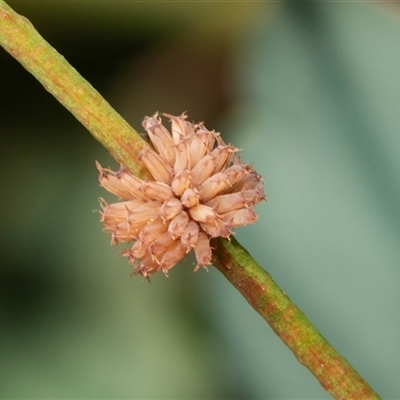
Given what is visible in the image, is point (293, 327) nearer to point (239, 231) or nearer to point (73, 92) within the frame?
point (73, 92)

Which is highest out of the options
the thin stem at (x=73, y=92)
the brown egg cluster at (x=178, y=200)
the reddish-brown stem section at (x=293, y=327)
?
the thin stem at (x=73, y=92)

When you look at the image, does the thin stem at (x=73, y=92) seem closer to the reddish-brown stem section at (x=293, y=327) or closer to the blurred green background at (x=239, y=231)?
the reddish-brown stem section at (x=293, y=327)

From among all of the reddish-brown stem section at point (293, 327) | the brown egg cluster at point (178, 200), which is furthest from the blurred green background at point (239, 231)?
the brown egg cluster at point (178, 200)

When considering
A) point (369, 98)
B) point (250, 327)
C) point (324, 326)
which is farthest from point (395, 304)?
point (369, 98)

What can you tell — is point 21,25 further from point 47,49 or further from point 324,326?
point 324,326

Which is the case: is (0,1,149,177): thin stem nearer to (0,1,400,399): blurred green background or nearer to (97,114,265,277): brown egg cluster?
(97,114,265,277): brown egg cluster

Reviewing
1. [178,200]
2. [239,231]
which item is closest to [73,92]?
[178,200]
